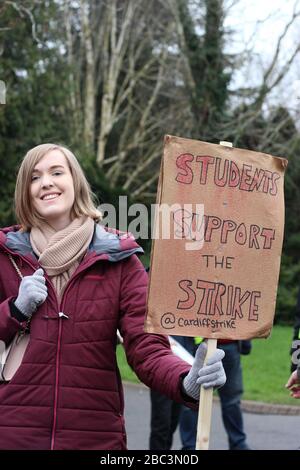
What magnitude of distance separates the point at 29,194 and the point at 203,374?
38.9 inches

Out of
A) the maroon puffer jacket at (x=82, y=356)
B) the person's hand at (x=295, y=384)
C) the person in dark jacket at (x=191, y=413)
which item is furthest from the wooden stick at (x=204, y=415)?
the person in dark jacket at (x=191, y=413)

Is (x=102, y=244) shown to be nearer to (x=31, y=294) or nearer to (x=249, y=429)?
(x=31, y=294)

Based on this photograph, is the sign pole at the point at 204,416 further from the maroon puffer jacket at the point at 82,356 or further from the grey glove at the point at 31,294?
the grey glove at the point at 31,294

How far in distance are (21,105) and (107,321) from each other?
16.2m

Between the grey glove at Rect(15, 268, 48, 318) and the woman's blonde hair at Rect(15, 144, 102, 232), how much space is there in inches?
12.9

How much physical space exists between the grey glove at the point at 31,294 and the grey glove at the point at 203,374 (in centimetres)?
58

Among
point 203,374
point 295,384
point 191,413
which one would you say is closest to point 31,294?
point 203,374

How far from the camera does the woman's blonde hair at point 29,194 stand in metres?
3.30

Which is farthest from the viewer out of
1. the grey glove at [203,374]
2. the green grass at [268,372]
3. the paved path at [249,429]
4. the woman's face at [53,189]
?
the green grass at [268,372]

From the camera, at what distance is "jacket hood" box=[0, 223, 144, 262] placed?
3.19 metres

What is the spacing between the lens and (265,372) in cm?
1273

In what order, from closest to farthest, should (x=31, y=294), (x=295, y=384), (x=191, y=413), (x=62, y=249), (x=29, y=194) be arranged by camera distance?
(x=31, y=294)
(x=62, y=249)
(x=29, y=194)
(x=295, y=384)
(x=191, y=413)

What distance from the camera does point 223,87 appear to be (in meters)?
22.0
